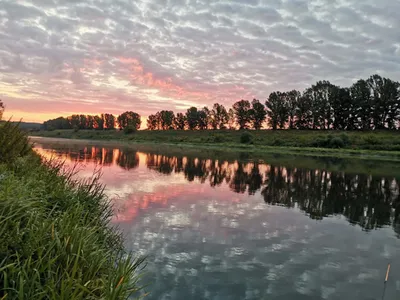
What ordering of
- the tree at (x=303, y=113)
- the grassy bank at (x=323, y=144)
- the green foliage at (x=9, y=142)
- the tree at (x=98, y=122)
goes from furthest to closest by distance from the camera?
the tree at (x=98, y=122), the tree at (x=303, y=113), the grassy bank at (x=323, y=144), the green foliage at (x=9, y=142)

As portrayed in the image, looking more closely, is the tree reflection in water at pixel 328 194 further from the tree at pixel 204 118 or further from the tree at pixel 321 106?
the tree at pixel 204 118

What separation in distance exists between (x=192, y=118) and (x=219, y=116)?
1282cm

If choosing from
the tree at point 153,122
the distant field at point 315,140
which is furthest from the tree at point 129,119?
the distant field at point 315,140

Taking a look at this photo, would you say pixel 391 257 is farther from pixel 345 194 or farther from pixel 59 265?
pixel 345 194

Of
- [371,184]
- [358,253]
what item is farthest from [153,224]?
[371,184]

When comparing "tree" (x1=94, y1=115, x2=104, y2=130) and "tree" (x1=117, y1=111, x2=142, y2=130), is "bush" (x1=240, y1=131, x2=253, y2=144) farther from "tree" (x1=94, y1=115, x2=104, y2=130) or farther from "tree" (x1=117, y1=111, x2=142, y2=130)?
"tree" (x1=94, y1=115, x2=104, y2=130)

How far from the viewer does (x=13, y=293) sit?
381cm

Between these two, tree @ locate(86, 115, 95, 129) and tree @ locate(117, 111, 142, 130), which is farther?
tree @ locate(86, 115, 95, 129)

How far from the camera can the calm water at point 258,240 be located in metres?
7.63

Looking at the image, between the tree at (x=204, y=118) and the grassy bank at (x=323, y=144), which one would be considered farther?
the tree at (x=204, y=118)

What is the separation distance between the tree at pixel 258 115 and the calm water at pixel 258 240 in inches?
4125

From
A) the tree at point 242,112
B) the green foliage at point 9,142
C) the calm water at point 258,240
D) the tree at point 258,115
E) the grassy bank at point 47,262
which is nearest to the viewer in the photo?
the grassy bank at point 47,262

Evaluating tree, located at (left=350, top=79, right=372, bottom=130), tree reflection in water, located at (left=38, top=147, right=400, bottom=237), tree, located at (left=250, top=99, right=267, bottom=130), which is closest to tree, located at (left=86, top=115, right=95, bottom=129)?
tree, located at (left=250, top=99, right=267, bottom=130)

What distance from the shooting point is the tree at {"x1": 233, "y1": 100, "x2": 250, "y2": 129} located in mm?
127500
